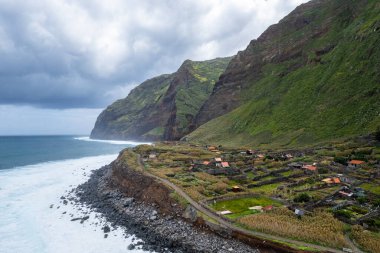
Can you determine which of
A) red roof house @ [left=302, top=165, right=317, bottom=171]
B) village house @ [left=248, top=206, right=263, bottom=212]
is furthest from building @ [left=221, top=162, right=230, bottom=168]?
village house @ [left=248, top=206, right=263, bottom=212]

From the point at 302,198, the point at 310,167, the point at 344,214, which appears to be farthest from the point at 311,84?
the point at 344,214

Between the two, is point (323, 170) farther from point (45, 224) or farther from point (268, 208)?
point (45, 224)

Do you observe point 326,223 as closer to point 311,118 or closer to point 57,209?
point 57,209

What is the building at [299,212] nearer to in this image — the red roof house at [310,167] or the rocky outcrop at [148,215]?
the rocky outcrop at [148,215]

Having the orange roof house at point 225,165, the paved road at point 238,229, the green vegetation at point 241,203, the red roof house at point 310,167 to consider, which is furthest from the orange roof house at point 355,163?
the paved road at point 238,229

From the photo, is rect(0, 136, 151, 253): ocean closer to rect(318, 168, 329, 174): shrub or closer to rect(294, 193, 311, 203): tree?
rect(294, 193, 311, 203): tree
